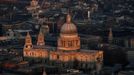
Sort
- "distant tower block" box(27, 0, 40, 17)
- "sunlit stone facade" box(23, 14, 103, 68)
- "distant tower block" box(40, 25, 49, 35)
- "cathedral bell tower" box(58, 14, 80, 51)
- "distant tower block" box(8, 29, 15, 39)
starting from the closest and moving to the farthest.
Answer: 1. "sunlit stone facade" box(23, 14, 103, 68)
2. "cathedral bell tower" box(58, 14, 80, 51)
3. "distant tower block" box(8, 29, 15, 39)
4. "distant tower block" box(40, 25, 49, 35)
5. "distant tower block" box(27, 0, 40, 17)

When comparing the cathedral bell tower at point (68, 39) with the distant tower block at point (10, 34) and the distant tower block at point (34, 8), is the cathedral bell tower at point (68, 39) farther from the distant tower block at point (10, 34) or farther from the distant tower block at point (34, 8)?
the distant tower block at point (34, 8)

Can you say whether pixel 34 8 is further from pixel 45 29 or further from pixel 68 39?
pixel 68 39

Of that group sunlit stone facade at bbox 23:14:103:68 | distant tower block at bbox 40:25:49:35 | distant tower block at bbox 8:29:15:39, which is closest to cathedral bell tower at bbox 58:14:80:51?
sunlit stone facade at bbox 23:14:103:68

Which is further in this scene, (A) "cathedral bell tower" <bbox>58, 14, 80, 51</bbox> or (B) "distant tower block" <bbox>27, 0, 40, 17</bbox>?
(B) "distant tower block" <bbox>27, 0, 40, 17</bbox>

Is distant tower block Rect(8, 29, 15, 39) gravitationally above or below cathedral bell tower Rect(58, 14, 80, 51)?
below

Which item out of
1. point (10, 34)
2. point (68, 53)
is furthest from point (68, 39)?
point (10, 34)

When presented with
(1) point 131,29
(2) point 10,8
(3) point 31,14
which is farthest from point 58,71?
(2) point 10,8

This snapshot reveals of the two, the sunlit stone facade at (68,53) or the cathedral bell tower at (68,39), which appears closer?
the sunlit stone facade at (68,53)

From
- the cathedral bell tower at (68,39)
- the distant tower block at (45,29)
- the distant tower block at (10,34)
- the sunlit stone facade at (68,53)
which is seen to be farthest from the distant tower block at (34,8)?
the cathedral bell tower at (68,39)

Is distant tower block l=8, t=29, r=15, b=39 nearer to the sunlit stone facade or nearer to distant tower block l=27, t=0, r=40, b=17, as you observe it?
the sunlit stone facade
